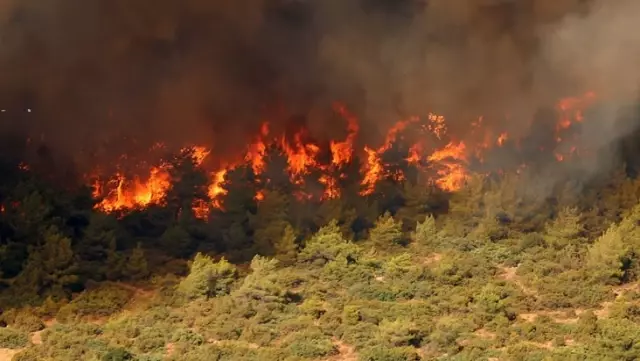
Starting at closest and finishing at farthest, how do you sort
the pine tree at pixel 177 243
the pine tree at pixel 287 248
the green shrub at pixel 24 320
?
1. the green shrub at pixel 24 320
2. the pine tree at pixel 287 248
3. the pine tree at pixel 177 243

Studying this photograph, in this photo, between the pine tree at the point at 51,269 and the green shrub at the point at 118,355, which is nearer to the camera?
the green shrub at the point at 118,355

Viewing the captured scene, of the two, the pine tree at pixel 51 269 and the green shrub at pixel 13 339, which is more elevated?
the pine tree at pixel 51 269

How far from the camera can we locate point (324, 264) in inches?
1169

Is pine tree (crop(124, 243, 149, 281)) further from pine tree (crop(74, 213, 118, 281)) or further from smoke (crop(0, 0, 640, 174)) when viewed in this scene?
smoke (crop(0, 0, 640, 174))

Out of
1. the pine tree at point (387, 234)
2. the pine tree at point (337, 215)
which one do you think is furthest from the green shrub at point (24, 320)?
the pine tree at point (387, 234)

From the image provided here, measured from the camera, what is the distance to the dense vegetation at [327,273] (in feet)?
78.9

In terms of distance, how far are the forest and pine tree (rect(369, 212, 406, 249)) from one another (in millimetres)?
55

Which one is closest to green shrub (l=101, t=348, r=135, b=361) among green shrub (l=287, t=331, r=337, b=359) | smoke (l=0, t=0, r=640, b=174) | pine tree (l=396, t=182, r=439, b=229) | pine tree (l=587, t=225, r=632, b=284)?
green shrub (l=287, t=331, r=337, b=359)

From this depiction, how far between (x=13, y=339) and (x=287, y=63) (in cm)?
1948

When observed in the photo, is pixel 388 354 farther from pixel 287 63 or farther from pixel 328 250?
pixel 287 63

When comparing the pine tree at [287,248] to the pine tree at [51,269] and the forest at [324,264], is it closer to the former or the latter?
the forest at [324,264]

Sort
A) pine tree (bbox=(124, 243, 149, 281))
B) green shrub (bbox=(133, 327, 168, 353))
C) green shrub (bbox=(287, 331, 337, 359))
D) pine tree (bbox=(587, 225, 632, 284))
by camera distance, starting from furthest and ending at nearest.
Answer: pine tree (bbox=(124, 243, 149, 281)) < pine tree (bbox=(587, 225, 632, 284)) < green shrub (bbox=(133, 327, 168, 353)) < green shrub (bbox=(287, 331, 337, 359))

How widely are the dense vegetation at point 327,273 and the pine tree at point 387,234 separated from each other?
55 millimetres

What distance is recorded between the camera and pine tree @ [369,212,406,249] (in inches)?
1241
